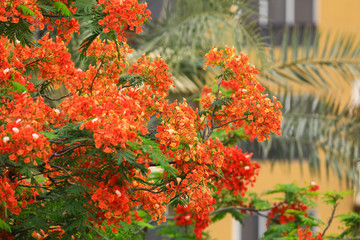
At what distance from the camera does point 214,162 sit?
444 cm

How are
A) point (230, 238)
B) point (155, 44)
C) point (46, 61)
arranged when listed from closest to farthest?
point (46, 61), point (155, 44), point (230, 238)

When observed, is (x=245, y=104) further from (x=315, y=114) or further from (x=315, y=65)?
(x=315, y=65)

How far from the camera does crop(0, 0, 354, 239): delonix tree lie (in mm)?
3828

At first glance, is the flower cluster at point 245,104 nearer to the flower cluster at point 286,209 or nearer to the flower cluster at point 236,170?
the flower cluster at point 236,170

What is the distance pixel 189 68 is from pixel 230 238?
7267 millimetres

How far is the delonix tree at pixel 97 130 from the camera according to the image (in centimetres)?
383

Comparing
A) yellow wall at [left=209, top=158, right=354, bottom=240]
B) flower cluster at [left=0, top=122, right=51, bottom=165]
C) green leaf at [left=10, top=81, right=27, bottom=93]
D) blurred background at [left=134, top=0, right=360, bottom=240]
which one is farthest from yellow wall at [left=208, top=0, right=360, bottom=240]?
flower cluster at [left=0, top=122, right=51, bottom=165]

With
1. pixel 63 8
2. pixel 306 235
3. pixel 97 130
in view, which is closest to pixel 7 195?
pixel 97 130

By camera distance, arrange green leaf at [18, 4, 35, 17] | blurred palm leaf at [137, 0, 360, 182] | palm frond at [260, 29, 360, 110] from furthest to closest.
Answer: palm frond at [260, 29, 360, 110], blurred palm leaf at [137, 0, 360, 182], green leaf at [18, 4, 35, 17]

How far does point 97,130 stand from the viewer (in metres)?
3.66

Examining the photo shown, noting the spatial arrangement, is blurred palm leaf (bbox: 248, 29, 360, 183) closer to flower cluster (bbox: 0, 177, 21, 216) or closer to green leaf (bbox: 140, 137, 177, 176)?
green leaf (bbox: 140, 137, 177, 176)

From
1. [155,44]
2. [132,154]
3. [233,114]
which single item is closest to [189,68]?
[155,44]

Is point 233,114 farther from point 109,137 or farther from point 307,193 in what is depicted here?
point 307,193

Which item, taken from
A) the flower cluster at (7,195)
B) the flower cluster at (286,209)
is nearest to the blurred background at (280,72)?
the flower cluster at (286,209)
